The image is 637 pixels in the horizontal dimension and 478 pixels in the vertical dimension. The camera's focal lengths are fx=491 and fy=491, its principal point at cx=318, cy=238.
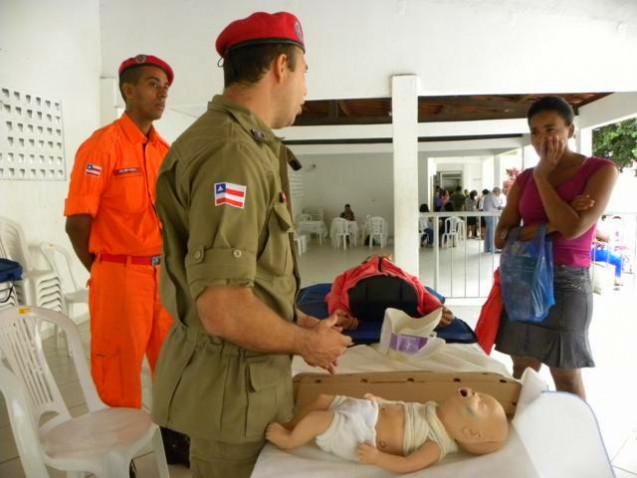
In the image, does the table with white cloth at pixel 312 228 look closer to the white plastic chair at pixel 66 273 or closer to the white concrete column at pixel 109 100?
the white concrete column at pixel 109 100

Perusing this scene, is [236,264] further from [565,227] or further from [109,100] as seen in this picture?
[109,100]

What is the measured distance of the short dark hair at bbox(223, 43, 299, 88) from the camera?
0.98m

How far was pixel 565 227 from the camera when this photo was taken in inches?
71.6

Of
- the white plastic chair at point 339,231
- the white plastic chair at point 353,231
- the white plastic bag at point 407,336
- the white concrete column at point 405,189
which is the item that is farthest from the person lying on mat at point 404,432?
the white plastic chair at point 353,231

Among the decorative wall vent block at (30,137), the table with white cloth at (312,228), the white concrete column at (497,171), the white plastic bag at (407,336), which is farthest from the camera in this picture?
the white concrete column at (497,171)

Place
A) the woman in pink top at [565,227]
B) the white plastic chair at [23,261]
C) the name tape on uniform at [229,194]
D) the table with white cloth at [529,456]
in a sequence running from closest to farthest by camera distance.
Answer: the name tape on uniform at [229,194]
the table with white cloth at [529,456]
the woman in pink top at [565,227]
the white plastic chair at [23,261]

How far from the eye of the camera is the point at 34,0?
4.01 meters

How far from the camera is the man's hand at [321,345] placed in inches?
37.3

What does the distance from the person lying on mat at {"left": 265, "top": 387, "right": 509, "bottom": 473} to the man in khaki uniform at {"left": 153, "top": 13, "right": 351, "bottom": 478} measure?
0.11 meters

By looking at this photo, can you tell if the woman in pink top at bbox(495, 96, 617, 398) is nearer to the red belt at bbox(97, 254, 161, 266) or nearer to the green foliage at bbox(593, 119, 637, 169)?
the red belt at bbox(97, 254, 161, 266)

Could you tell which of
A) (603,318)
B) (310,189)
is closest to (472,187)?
(310,189)

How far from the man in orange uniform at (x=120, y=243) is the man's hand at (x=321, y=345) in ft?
Answer: 4.36

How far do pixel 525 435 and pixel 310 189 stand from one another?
14.2 meters

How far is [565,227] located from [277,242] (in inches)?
50.8
